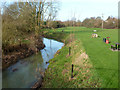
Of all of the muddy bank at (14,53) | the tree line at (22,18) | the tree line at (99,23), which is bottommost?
the muddy bank at (14,53)

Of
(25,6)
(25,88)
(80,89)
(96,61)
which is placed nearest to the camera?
(80,89)

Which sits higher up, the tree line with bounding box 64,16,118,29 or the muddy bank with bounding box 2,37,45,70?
the tree line with bounding box 64,16,118,29

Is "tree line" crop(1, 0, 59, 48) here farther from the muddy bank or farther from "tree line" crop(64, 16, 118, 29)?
"tree line" crop(64, 16, 118, 29)

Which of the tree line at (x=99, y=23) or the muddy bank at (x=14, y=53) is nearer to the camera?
the muddy bank at (x=14, y=53)

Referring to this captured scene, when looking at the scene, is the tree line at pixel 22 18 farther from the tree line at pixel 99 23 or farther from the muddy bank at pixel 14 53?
the tree line at pixel 99 23

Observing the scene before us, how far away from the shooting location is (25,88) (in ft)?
24.4

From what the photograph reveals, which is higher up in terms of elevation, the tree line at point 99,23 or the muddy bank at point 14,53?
the tree line at point 99,23

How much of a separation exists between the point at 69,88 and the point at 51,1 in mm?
17203

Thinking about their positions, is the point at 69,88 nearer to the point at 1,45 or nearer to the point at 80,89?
the point at 80,89

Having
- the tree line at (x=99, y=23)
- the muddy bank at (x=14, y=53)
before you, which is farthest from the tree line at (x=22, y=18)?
the tree line at (x=99, y=23)

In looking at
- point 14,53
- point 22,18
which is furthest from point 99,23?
point 14,53

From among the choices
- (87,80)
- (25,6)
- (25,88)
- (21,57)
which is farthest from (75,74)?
(25,6)

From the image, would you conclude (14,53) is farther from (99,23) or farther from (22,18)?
(99,23)

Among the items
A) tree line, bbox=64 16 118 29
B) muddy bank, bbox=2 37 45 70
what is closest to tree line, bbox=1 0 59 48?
muddy bank, bbox=2 37 45 70
